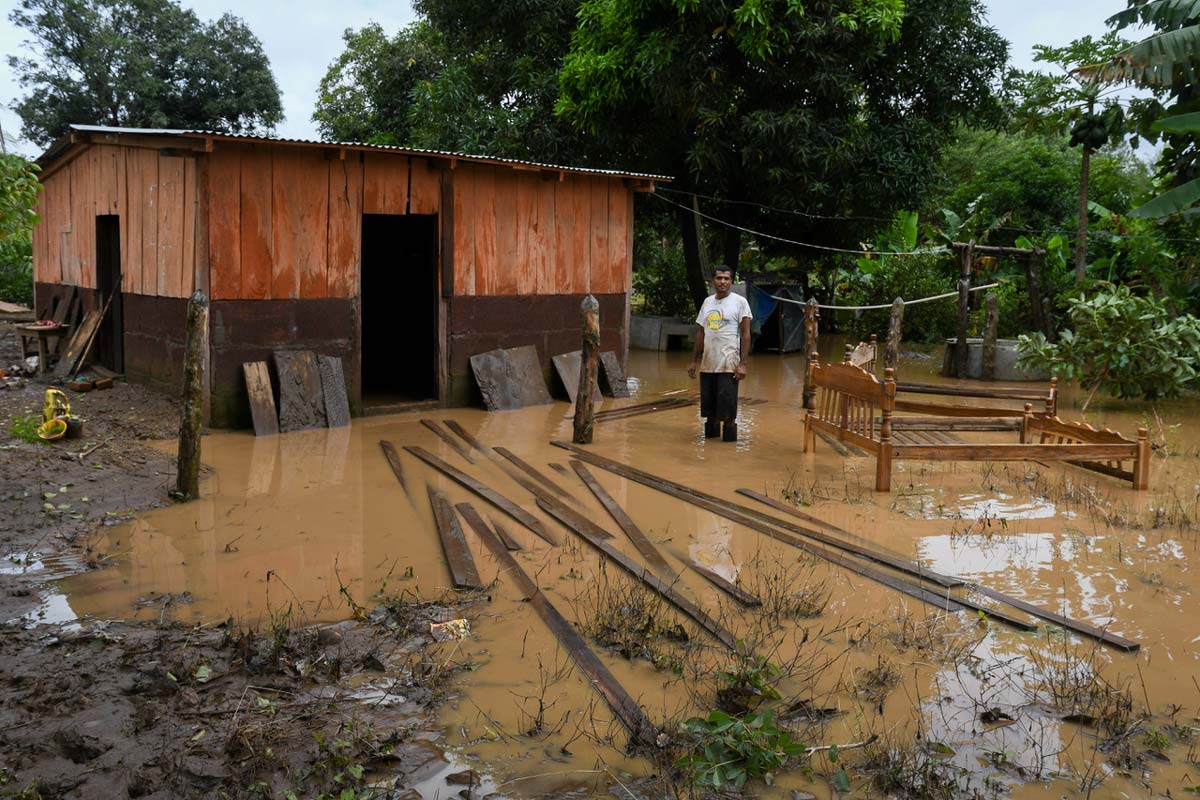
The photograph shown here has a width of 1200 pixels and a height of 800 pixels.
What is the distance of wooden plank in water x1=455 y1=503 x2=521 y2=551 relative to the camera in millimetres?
7195

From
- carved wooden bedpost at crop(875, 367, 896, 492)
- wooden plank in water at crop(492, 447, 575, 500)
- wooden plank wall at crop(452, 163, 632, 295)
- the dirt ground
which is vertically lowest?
the dirt ground

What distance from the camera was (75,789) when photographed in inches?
154

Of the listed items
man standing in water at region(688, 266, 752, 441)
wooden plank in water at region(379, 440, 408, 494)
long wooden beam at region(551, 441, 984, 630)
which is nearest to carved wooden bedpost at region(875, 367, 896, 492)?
long wooden beam at region(551, 441, 984, 630)

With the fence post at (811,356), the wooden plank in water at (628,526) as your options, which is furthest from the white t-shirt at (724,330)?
the wooden plank in water at (628,526)

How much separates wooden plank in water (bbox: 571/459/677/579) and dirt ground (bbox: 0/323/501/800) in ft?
4.14

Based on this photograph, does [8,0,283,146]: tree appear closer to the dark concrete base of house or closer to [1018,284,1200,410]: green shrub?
the dark concrete base of house

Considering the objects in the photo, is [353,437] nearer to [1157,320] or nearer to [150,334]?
[150,334]

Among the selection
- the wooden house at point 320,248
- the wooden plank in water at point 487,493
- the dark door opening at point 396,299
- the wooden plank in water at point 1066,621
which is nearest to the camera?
Answer: the wooden plank in water at point 1066,621

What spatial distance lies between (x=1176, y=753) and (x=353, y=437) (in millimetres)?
8500

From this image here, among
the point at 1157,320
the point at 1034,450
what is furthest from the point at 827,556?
the point at 1157,320

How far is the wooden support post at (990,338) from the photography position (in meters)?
17.1

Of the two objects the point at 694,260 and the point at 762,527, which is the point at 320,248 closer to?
the point at 762,527

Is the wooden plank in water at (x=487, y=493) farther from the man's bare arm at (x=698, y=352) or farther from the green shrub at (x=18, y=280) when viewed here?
the green shrub at (x=18, y=280)

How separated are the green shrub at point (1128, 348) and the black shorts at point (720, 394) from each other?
4.75 meters
